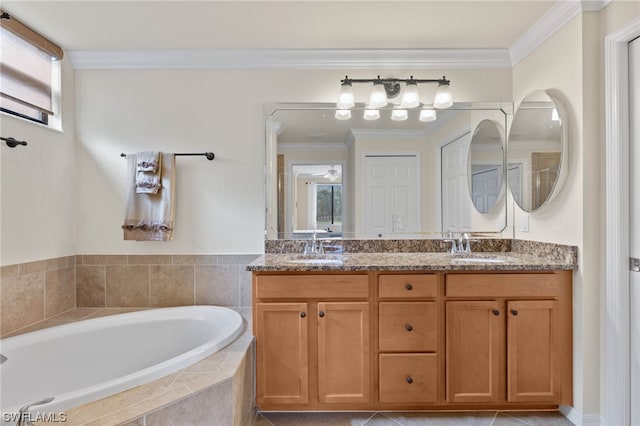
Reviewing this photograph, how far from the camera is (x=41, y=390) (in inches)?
67.9

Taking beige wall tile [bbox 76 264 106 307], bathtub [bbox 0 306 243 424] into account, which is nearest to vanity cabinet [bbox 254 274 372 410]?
bathtub [bbox 0 306 243 424]

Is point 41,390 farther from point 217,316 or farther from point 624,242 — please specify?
point 624,242

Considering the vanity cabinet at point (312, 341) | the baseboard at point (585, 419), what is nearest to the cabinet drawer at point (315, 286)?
the vanity cabinet at point (312, 341)

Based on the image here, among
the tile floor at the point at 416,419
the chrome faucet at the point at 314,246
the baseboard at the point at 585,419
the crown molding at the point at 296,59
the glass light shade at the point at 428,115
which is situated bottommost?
the tile floor at the point at 416,419

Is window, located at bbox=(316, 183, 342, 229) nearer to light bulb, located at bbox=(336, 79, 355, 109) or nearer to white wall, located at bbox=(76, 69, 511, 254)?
white wall, located at bbox=(76, 69, 511, 254)

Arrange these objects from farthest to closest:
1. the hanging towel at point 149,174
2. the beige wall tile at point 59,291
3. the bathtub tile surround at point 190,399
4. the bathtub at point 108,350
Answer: the hanging towel at point 149,174 < the beige wall tile at point 59,291 < the bathtub at point 108,350 < the bathtub tile surround at point 190,399

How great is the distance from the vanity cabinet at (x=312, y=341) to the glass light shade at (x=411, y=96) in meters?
1.31

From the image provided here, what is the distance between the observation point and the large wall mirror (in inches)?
96.0

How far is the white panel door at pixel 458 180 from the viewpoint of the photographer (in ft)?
8.08

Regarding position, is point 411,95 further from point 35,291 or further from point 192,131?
point 35,291

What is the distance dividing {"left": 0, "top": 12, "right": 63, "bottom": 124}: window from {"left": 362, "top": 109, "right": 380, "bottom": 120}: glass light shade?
7.14 feet

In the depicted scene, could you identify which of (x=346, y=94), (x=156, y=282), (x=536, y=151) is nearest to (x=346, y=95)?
(x=346, y=94)

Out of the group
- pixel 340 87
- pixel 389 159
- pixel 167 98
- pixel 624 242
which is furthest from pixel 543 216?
pixel 167 98

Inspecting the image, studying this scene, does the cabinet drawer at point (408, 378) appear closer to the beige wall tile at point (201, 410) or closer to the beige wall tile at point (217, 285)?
the beige wall tile at point (201, 410)
